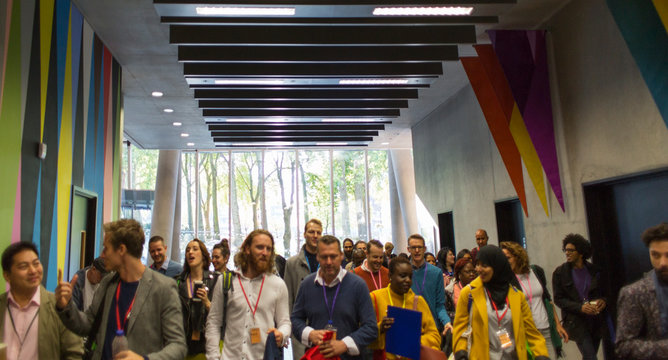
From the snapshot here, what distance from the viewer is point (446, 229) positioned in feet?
37.3

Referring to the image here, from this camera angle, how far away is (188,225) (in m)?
16.9

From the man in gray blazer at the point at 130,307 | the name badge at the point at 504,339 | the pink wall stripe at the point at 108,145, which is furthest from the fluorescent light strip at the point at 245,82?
the name badge at the point at 504,339

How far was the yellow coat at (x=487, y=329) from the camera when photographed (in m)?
3.03

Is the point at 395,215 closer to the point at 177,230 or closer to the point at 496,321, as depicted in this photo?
the point at 177,230

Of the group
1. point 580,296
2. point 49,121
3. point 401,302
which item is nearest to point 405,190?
point 580,296

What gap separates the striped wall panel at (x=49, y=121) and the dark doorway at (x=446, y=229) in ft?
23.5

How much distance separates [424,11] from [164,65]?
4460 millimetres

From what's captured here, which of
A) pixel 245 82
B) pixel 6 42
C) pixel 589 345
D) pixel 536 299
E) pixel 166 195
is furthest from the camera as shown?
pixel 166 195

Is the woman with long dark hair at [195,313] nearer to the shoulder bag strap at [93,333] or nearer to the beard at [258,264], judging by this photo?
the beard at [258,264]

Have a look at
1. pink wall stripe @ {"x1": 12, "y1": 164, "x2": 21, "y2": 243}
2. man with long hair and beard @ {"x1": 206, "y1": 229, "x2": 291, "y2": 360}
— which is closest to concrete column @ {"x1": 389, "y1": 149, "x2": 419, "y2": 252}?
pink wall stripe @ {"x1": 12, "y1": 164, "x2": 21, "y2": 243}

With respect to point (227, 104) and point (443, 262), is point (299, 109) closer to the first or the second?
point (227, 104)

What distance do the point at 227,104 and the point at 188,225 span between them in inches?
336

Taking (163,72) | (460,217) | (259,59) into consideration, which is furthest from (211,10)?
(460,217)

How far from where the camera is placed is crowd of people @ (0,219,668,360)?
232cm
